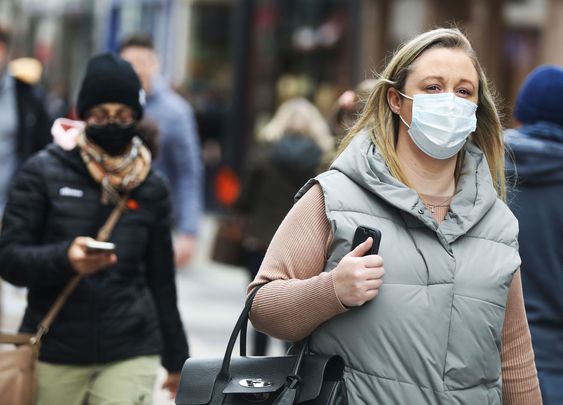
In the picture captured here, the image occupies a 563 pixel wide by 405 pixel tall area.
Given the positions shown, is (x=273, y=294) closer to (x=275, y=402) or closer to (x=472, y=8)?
(x=275, y=402)

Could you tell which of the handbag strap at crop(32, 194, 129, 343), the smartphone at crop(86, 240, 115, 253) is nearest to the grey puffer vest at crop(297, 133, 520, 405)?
the smartphone at crop(86, 240, 115, 253)

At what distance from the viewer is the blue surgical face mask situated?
361 cm

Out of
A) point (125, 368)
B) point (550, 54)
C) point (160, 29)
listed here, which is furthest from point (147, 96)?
point (160, 29)

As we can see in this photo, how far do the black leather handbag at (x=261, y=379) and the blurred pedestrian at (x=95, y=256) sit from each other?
1331 mm

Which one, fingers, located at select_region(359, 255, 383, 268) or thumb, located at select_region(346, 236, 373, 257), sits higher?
thumb, located at select_region(346, 236, 373, 257)

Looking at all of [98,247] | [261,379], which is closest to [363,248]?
[261,379]

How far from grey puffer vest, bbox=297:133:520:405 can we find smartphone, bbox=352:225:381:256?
0.04m

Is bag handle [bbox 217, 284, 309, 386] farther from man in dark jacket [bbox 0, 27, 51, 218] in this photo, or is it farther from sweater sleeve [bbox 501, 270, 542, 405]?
man in dark jacket [bbox 0, 27, 51, 218]

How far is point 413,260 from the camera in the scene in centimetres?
346

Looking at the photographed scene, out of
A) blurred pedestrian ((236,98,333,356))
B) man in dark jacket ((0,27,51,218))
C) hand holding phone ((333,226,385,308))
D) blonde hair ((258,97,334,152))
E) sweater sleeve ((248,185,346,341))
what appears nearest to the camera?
hand holding phone ((333,226,385,308))

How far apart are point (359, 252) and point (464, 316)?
357 mm

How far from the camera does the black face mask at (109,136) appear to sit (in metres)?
5.10

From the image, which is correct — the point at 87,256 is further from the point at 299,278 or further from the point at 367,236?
the point at 367,236

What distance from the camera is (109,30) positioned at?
25391 millimetres
